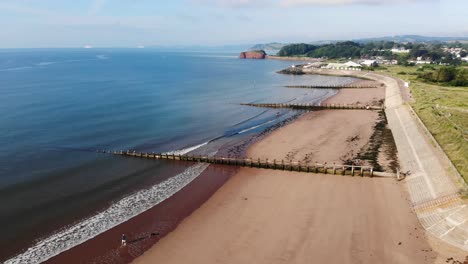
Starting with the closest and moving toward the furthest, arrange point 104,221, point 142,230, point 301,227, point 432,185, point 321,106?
point 301,227 < point 142,230 < point 104,221 < point 432,185 < point 321,106

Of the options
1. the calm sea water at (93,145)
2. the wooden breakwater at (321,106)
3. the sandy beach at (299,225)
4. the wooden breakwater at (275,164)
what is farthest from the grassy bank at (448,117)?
the calm sea water at (93,145)

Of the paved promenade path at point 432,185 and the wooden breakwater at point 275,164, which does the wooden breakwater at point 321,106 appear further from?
the wooden breakwater at point 275,164

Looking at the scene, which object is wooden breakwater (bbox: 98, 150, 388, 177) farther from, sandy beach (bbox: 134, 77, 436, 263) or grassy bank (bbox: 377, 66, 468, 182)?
grassy bank (bbox: 377, 66, 468, 182)

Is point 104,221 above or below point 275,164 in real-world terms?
above

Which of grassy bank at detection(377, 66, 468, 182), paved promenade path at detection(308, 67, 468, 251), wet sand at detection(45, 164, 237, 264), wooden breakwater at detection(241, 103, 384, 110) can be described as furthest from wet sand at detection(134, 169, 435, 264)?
wooden breakwater at detection(241, 103, 384, 110)

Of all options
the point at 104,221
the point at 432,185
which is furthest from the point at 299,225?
the point at 104,221

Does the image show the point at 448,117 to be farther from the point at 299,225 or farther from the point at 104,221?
the point at 104,221
